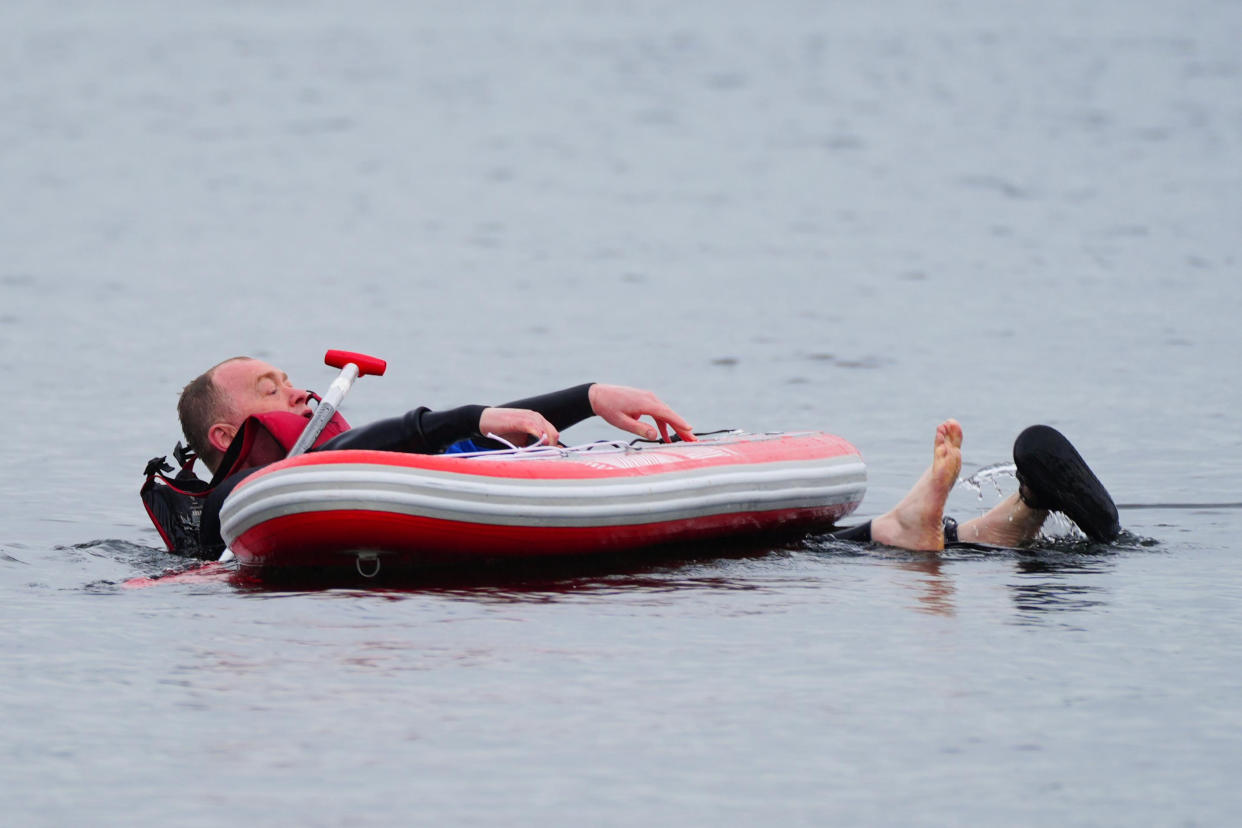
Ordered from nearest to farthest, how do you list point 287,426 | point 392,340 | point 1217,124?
point 287,426 < point 392,340 < point 1217,124

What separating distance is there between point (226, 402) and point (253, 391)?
9 centimetres

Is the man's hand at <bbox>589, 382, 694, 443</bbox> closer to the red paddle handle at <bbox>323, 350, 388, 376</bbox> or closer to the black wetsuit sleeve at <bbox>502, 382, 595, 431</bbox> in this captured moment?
the black wetsuit sleeve at <bbox>502, 382, 595, 431</bbox>

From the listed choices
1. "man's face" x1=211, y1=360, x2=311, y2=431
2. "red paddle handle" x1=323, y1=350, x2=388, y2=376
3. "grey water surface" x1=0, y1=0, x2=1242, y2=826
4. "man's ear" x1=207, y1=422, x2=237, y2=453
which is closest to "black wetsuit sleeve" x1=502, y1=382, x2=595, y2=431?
"red paddle handle" x1=323, y1=350, x2=388, y2=376

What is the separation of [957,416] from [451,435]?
3.95 m

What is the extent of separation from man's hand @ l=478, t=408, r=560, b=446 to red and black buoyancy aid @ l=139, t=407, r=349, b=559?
45cm

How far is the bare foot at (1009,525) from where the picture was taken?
238 inches

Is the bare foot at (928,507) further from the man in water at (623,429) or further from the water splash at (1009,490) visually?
the water splash at (1009,490)

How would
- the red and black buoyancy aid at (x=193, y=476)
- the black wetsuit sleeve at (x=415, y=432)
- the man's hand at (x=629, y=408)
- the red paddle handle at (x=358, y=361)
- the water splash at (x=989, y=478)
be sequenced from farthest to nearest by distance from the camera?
the water splash at (x=989, y=478) → the red paddle handle at (x=358, y=361) → the man's hand at (x=629, y=408) → the red and black buoyancy aid at (x=193, y=476) → the black wetsuit sleeve at (x=415, y=432)

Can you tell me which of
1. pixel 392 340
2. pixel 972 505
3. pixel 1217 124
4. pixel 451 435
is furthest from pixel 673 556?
pixel 1217 124

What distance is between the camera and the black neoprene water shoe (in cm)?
582

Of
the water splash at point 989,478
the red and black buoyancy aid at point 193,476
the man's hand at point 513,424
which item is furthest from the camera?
the water splash at point 989,478

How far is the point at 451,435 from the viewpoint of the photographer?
5863mm

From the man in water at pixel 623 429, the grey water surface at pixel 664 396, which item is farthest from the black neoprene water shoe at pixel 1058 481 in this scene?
the grey water surface at pixel 664 396

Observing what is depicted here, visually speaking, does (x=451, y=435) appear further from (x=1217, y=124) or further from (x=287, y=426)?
(x=1217, y=124)
